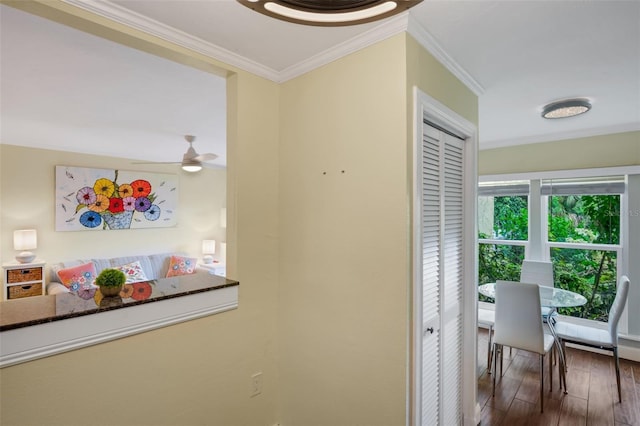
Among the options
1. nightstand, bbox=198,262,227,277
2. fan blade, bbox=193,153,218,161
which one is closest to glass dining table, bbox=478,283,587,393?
fan blade, bbox=193,153,218,161

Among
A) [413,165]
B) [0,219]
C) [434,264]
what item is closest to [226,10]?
[413,165]

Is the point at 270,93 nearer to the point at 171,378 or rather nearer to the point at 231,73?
the point at 231,73

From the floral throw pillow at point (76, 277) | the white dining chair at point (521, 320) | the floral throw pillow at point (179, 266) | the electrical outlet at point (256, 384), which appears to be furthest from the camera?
the floral throw pillow at point (179, 266)

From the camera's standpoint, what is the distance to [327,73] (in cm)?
176

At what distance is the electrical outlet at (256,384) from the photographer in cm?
191

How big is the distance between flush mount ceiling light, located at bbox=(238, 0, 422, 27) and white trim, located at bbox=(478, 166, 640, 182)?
145 inches

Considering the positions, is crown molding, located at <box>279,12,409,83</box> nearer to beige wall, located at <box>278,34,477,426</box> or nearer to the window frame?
beige wall, located at <box>278,34,477,426</box>

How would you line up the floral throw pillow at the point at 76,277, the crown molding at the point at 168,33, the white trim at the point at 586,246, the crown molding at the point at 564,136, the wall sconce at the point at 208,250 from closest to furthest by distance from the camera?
the crown molding at the point at 168,33
the crown molding at the point at 564,136
the white trim at the point at 586,246
the floral throw pillow at the point at 76,277
the wall sconce at the point at 208,250

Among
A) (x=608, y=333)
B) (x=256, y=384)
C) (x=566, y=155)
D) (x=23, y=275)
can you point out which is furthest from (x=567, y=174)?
(x=23, y=275)

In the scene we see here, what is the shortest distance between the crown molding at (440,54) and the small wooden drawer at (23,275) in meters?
4.85

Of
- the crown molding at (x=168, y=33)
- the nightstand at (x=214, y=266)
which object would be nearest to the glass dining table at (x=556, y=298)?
the crown molding at (x=168, y=33)

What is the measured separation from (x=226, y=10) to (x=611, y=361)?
4412mm

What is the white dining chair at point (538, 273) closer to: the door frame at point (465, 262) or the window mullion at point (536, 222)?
the window mullion at point (536, 222)

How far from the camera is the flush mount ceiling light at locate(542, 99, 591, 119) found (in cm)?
251
